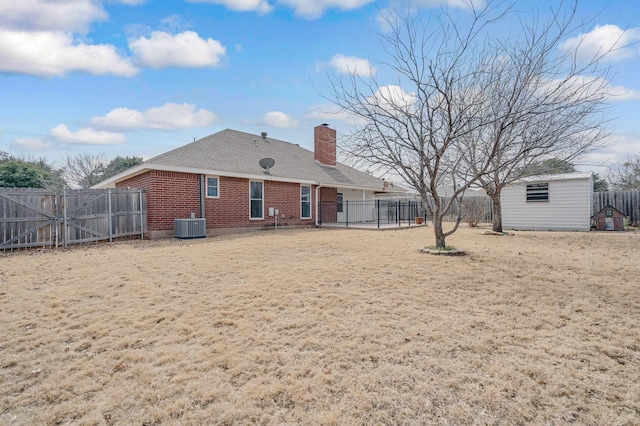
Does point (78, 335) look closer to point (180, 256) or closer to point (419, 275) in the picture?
point (180, 256)

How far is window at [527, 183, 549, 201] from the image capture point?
50.0 feet

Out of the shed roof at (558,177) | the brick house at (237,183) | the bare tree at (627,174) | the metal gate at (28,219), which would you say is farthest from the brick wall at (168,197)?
the bare tree at (627,174)

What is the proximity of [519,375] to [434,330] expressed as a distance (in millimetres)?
882

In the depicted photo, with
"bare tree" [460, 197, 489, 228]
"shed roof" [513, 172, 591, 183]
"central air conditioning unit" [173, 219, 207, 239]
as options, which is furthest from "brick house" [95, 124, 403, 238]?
"shed roof" [513, 172, 591, 183]

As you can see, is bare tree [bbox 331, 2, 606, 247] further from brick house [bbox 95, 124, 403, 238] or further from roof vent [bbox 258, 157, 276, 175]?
roof vent [bbox 258, 157, 276, 175]

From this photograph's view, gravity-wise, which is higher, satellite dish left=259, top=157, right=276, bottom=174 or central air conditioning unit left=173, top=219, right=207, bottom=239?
satellite dish left=259, top=157, right=276, bottom=174

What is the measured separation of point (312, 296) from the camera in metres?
4.16

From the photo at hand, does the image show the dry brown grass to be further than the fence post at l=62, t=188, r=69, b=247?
No

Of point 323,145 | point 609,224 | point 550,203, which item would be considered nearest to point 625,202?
point 609,224

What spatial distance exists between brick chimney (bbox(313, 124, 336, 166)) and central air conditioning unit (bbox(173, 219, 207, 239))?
9.39m

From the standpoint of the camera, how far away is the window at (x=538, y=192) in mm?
15235

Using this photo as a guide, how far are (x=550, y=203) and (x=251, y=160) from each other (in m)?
14.7

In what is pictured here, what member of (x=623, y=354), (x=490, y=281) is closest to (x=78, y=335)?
(x=623, y=354)

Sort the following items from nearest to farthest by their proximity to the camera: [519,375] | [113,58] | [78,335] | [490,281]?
[519,375]
[78,335]
[490,281]
[113,58]
